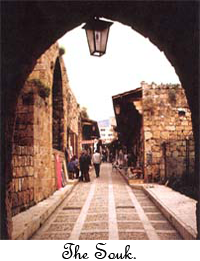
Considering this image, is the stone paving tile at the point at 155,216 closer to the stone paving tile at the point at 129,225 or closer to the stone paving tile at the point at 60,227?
the stone paving tile at the point at 129,225

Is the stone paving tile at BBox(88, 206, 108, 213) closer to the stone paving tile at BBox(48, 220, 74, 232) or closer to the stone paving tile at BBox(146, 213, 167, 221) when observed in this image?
the stone paving tile at BBox(146, 213, 167, 221)

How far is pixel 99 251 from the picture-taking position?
2453mm

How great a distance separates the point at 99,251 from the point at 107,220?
114 inches

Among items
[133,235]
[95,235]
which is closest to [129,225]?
[133,235]

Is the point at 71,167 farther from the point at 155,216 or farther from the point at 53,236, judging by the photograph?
the point at 53,236

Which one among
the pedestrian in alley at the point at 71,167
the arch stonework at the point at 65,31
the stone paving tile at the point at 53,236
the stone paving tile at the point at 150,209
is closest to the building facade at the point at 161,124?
the pedestrian in alley at the point at 71,167

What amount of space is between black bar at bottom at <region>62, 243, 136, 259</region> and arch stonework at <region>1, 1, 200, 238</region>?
0.76m

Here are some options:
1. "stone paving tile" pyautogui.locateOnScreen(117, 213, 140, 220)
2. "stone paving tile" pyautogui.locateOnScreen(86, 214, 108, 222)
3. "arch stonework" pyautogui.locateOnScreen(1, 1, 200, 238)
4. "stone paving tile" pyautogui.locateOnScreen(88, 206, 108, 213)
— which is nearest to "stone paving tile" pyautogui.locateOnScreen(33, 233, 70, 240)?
"arch stonework" pyautogui.locateOnScreen(1, 1, 200, 238)

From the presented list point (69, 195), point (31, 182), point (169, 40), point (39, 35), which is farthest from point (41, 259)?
point (69, 195)

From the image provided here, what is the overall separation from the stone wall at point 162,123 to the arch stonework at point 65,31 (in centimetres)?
699

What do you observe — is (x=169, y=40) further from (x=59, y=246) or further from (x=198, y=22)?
(x=59, y=246)

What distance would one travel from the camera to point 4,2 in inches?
109

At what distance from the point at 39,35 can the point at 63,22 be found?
275mm

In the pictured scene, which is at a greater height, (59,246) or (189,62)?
(189,62)
